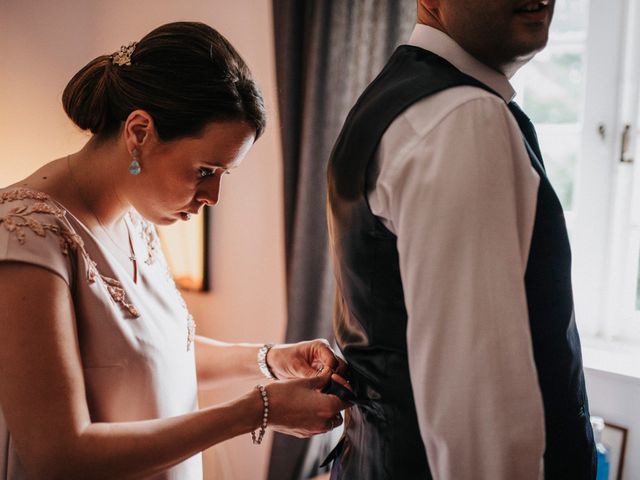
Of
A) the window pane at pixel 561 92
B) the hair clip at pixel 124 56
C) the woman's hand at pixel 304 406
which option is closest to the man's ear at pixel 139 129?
the hair clip at pixel 124 56

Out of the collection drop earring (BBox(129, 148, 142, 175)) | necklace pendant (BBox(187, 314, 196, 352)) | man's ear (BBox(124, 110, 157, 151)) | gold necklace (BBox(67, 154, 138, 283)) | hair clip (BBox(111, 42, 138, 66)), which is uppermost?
hair clip (BBox(111, 42, 138, 66))

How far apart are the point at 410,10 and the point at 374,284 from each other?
1071 mm

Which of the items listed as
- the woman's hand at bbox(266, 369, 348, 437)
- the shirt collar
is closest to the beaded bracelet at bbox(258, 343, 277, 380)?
the woman's hand at bbox(266, 369, 348, 437)

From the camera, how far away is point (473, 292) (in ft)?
1.98

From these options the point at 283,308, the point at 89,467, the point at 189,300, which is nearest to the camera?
the point at 89,467

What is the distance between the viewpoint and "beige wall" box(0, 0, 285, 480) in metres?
2.07

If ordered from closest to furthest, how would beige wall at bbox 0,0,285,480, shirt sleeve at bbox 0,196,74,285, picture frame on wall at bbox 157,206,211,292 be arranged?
1. shirt sleeve at bbox 0,196,74,285
2. beige wall at bbox 0,0,285,480
3. picture frame on wall at bbox 157,206,211,292

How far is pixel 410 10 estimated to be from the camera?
5.13 ft

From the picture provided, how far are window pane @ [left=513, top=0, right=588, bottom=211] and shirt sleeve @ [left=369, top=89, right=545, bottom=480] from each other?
1.33 m

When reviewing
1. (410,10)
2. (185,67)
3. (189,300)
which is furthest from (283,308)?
(185,67)

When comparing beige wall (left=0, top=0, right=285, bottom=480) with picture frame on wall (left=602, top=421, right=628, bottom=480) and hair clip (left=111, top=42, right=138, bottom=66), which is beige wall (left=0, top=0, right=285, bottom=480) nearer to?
hair clip (left=111, top=42, right=138, bottom=66)

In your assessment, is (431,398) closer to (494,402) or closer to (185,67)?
(494,402)

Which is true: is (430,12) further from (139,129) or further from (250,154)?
(250,154)

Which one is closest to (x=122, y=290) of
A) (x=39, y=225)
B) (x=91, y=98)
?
(x=39, y=225)
